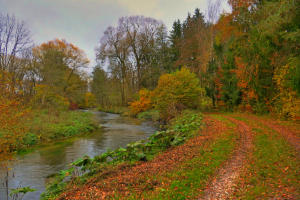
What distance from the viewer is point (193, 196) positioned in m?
4.77

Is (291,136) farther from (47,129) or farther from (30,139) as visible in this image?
(47,129)

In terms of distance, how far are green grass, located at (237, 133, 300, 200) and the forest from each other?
0.02m

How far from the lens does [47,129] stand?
52.1 ft

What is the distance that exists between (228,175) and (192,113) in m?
14.1

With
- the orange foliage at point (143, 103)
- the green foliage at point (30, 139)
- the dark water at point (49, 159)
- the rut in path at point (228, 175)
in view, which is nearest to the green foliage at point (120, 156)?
the dark water at point (49, 159)

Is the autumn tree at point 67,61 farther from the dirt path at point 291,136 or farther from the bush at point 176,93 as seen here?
the dirt path at point 291,136

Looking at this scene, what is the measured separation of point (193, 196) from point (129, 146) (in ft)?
15.7

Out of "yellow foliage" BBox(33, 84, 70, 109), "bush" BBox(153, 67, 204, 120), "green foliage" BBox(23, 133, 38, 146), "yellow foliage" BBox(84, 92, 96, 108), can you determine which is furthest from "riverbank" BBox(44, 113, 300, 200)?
"yellow foliage" BBox(84, 92, 96, 108)

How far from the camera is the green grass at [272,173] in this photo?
4.55 m

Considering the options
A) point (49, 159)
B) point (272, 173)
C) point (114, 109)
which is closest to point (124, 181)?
point (272, 173)

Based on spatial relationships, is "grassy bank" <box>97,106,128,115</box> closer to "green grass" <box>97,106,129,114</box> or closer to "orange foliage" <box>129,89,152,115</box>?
"green grass" <box>97,106,129,114</box>

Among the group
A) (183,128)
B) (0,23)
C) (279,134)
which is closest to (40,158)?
(183,128)

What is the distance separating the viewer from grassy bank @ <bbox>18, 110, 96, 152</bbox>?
14016 mm

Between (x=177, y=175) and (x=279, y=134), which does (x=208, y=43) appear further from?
(x=177, y=175)
